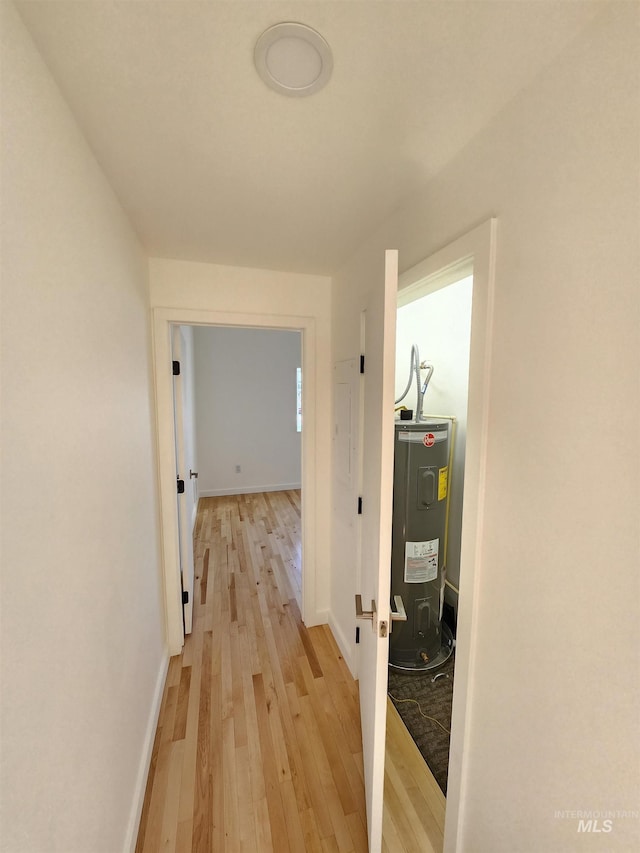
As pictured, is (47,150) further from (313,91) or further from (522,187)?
(522,187)

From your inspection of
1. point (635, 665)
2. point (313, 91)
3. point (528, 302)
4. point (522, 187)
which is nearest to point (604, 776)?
point (635, 665)

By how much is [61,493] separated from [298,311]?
1669 mm

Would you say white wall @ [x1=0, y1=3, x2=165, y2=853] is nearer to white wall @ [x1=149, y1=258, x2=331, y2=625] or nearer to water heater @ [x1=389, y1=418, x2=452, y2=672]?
white wall @ [x1=149, y1=258, x2=331, y2=625]

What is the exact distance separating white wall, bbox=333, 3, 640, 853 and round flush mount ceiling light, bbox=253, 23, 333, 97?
1.57ft

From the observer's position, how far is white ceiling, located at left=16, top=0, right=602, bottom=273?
0.64 meters

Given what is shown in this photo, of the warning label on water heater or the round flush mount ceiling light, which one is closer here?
the round flush mount ceiling light

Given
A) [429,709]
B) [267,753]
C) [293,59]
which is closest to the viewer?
[293,59]

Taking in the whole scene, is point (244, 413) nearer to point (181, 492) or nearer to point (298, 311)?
point (181, 492)

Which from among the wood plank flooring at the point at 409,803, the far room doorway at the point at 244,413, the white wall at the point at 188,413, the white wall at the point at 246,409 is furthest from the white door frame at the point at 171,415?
the white wall at the point at 246,409

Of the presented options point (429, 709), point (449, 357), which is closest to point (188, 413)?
point (449, 357)

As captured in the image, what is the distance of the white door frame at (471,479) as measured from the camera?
3.03 ft

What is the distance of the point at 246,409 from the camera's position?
17.2 ft

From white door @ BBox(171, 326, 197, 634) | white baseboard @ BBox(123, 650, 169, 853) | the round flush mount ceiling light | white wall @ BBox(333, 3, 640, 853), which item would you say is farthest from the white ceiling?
white baseboard @ BBox(123, 650, 169, 853)

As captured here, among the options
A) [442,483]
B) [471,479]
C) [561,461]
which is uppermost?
[561,461]
